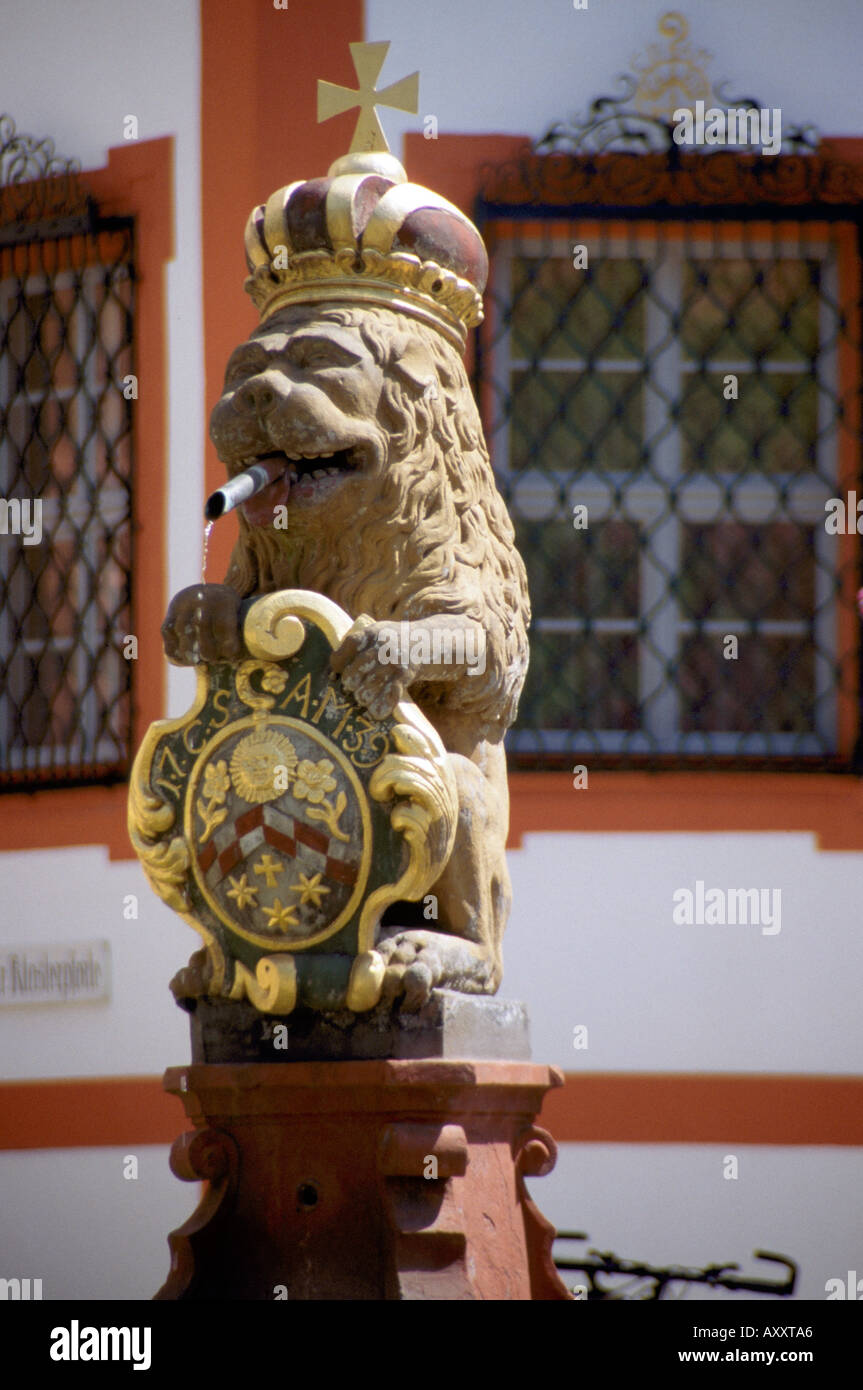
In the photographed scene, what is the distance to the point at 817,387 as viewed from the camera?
5969mm

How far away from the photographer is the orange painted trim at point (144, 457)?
584cm

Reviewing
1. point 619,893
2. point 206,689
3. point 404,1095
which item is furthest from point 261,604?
point 619,893

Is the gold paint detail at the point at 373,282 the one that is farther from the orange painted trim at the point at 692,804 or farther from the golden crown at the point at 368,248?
the orange painted trim at the point at 692,804

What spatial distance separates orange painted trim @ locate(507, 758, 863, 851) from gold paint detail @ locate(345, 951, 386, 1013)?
242 centimetres

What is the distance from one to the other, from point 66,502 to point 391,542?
2902mm

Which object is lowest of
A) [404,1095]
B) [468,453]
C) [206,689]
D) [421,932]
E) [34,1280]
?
[34,1280]

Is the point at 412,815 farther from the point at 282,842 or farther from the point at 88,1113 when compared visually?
the point at 88,1113

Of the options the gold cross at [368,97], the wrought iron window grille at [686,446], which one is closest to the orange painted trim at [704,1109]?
the wrought iron window grille at [686,446]

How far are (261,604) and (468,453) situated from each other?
1.99 feet

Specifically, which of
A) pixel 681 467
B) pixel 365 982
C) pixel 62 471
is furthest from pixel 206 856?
pixel 62 471

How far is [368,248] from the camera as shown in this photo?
354 cm

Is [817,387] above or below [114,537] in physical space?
above

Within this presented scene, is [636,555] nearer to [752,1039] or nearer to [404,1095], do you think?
[752,1039]
